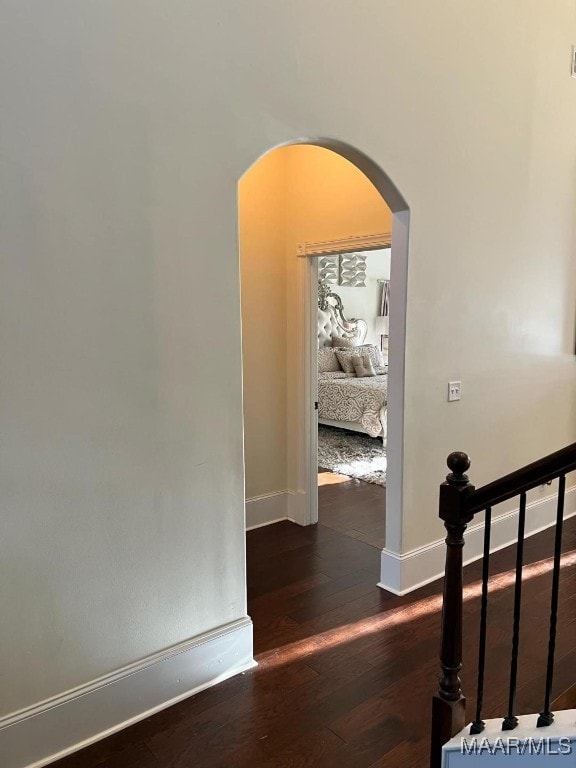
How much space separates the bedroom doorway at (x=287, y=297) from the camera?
3.80m

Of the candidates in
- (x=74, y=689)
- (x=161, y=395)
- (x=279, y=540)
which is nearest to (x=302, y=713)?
(x=74, y=689)

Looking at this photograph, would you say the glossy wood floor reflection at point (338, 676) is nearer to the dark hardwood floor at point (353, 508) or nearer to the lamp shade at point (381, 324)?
the dark hardwood floor at point (353, 508)

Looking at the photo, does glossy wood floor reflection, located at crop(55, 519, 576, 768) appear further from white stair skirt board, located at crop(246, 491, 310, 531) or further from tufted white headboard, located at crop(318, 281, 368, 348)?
tufted white headboard, located at crop(318, 281, 368, 348)

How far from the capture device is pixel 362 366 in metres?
7.87

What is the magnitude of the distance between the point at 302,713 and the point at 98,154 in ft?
7.34

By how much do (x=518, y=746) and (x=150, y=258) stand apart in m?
2.01

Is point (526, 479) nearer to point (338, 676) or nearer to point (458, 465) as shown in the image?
point (458, 465)

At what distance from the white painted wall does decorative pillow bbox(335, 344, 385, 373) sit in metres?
4.85

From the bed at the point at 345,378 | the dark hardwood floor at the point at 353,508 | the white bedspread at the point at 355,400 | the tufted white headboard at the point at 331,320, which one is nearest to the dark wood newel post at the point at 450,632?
the dark hardwood floor at the point at 353,508

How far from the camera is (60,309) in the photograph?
1.88m

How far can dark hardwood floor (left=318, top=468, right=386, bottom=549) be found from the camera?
161 inches

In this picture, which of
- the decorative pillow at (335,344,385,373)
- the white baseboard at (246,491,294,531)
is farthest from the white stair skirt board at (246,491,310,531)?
the decorative pillow at (335,344,385,373)

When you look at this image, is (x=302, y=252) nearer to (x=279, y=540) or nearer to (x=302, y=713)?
(x=279, y=540)

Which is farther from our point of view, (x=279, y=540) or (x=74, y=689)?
(x=279, y=540)
